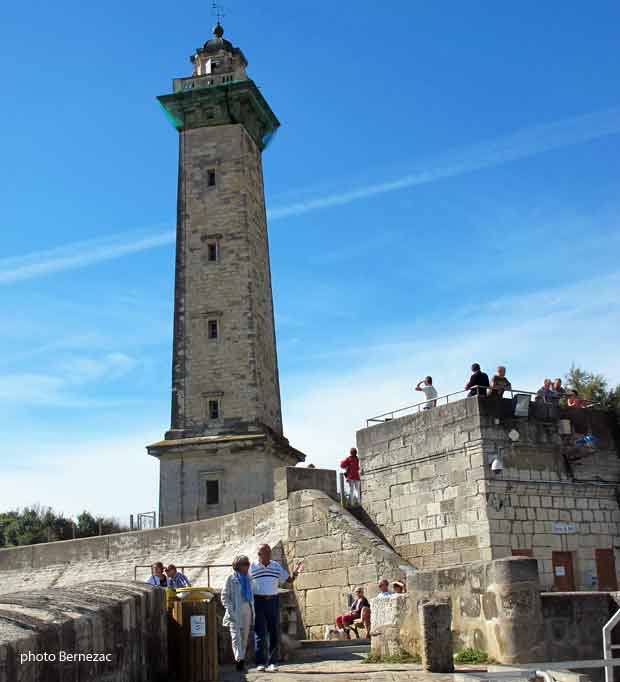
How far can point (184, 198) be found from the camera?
101 ft

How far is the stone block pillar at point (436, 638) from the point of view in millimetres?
8312

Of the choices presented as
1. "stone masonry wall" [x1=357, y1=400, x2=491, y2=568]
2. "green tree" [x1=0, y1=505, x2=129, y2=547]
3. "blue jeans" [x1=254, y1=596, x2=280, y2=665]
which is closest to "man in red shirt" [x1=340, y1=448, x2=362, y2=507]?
"stone masonry wall" [x1=357, y1=400, x2=491, y2=568]

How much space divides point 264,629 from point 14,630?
5075mm

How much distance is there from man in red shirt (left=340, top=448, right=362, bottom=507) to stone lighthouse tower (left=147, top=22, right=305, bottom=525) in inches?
358

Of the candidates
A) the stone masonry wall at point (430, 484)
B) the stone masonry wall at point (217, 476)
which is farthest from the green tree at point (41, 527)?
the stone masonry wall at point (430, 484)

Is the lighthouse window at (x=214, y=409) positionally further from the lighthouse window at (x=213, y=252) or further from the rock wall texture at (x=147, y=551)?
the rock wall texture at (x=147, y=551)

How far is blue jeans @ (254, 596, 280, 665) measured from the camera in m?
9.59

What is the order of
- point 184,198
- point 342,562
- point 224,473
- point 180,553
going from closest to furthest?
point 342,562, point 180,553, point 224,473, point 184,198

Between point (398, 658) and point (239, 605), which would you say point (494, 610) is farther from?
point (239, 605)

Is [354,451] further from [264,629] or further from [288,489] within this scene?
[264,629]

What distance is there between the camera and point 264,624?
379 inches

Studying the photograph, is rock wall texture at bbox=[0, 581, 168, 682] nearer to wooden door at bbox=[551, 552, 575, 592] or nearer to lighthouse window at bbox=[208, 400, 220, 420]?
wooden door at bbox=[551, 552, 575, 592]

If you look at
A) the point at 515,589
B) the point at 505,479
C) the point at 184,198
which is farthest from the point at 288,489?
the point at 184,198

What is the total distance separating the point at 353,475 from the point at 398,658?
30.0ft
